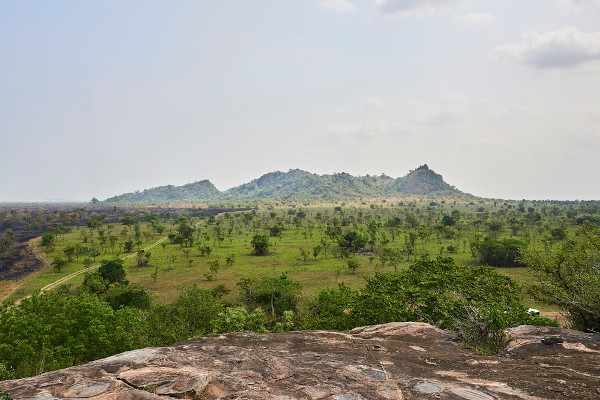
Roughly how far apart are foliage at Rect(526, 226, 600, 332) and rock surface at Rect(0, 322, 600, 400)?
11.2 feet

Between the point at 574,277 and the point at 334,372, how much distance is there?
16457 mm

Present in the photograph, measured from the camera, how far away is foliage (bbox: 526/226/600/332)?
1580 centimetres

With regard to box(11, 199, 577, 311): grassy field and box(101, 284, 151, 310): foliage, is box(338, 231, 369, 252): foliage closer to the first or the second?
box(11, 199, 577, 311): grassy field

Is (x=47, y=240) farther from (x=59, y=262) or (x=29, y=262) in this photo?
(x=59, y=262)

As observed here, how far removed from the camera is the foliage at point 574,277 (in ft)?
51.8

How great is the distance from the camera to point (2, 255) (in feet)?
266

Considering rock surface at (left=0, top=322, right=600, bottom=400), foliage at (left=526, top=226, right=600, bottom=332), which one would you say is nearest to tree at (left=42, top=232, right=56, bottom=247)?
rock surface at (left=0, top=322, right=600, bottom=400)

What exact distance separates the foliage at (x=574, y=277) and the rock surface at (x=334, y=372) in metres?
3.42

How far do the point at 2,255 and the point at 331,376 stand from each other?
108m

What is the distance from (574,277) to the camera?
1747 cm

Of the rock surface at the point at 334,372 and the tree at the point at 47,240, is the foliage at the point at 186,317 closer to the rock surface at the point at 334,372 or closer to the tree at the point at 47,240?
the rock surface at the point at 334,372

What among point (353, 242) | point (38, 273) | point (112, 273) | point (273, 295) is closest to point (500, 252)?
point (353, 242)

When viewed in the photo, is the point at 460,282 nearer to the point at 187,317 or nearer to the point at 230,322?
the point at 230,322

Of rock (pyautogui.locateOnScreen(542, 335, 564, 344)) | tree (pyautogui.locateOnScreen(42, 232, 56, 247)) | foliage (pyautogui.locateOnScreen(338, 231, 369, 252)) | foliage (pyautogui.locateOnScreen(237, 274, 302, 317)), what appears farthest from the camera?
tree (pyautogui.locateOnScreen(42, 232, 56, 247))
